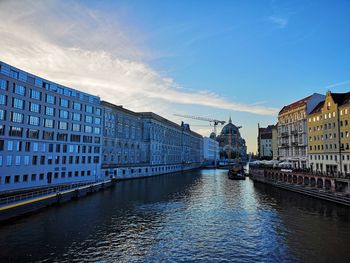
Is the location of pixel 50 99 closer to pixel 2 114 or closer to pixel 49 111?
pixel 49 111

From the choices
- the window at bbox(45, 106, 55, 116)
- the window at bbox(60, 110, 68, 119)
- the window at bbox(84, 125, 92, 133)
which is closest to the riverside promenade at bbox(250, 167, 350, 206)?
the window at bbox(84, 125, 92, 133)

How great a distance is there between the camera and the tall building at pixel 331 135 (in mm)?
77312

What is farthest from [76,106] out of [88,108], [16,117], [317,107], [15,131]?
[317,107]

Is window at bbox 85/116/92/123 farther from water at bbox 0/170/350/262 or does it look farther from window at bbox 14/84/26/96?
water at bbox 0/170/350/262

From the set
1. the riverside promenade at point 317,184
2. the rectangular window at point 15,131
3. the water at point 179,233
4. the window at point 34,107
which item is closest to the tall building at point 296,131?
the riverside promenade at point 317,184

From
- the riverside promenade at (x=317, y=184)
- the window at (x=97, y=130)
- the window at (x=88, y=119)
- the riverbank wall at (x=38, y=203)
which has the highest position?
the window at (x=88, y=119)

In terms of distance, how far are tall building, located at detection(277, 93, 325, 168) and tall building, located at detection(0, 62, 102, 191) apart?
79.8 meters

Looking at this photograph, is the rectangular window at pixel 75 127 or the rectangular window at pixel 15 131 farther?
the rectangular window at pixel 75 127

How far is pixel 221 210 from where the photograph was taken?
→ 178 ft

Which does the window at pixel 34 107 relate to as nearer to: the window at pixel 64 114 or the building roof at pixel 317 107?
the window at pixel 64 114

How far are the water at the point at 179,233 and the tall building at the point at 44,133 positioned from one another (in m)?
26.2

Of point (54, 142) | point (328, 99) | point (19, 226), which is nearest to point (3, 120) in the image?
point (54, 142)

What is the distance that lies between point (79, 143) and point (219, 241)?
239 ft

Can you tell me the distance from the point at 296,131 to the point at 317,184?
3687 centimetres
